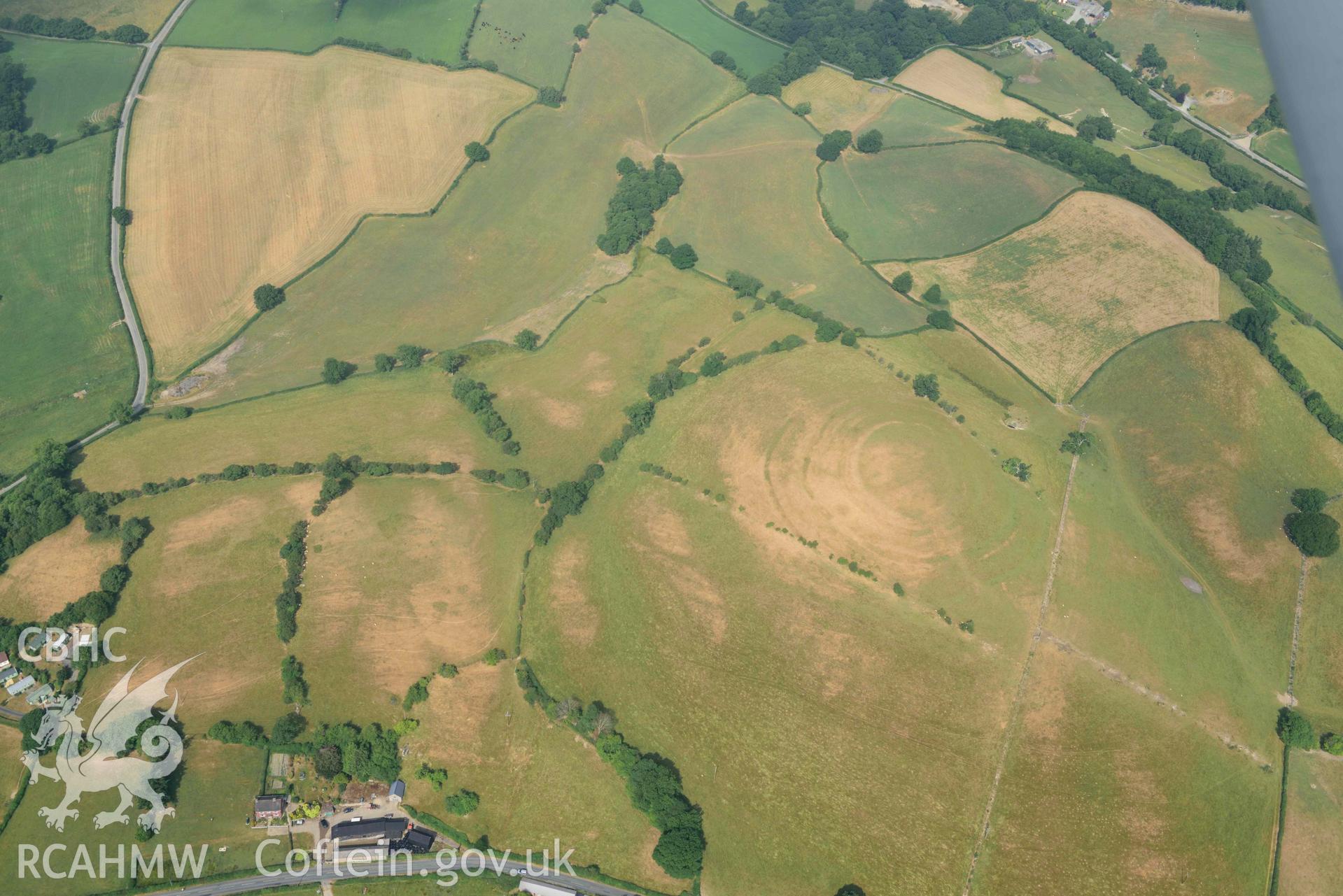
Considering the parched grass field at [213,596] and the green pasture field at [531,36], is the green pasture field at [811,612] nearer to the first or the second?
the parched grass field at [213,596]

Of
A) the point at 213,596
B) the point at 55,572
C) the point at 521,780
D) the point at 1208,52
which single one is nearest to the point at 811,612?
the point at 521,780

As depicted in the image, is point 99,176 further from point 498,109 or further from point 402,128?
point 498,109

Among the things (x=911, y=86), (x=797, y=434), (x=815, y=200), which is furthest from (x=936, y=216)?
(x=797, y=434)

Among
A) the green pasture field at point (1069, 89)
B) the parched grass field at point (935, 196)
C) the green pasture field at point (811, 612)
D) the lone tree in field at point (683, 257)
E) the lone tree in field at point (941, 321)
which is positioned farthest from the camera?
the green pasture field at point (1069, 89)

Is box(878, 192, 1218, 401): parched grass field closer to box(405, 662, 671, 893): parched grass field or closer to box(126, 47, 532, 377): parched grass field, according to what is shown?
box(405, 662, 671, 893): parched grass field

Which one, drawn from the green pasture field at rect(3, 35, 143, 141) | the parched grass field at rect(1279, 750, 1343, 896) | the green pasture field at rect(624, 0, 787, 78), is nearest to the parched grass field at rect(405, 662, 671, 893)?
the parched grass field at rect(1279, 750, 1343, 896)

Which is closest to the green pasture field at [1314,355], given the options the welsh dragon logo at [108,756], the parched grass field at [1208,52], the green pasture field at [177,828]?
the parched grass field at [1208,52]
